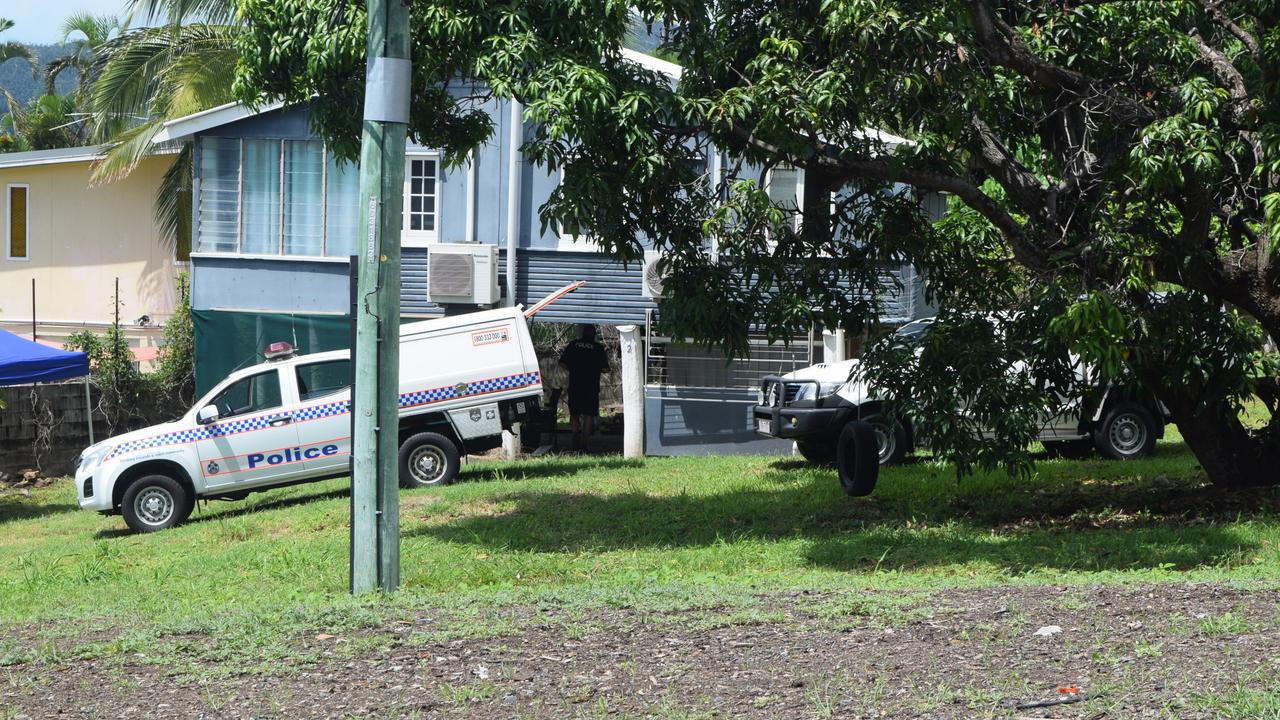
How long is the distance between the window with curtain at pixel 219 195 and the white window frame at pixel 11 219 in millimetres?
7066

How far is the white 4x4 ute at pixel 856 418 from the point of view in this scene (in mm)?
14492

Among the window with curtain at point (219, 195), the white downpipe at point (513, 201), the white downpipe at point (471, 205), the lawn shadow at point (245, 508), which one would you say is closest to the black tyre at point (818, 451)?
the white downpipe at point (513, 201)

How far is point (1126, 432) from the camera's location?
15398mm

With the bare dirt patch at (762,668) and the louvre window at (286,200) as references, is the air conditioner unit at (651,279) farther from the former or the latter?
the bare dirt patch at (762,668)

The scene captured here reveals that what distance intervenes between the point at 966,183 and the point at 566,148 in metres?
3.22

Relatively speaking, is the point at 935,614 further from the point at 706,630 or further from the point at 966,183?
the point at 966,183

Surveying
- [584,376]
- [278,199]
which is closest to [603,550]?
[584,376]

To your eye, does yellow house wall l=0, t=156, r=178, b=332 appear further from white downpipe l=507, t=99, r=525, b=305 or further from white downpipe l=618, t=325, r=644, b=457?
white downpipe l=618, t=325, r=644, b=457

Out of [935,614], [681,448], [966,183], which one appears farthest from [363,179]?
[681,448]

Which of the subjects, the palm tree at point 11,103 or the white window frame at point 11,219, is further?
the palm tree at point 11,103

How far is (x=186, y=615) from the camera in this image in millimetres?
7199

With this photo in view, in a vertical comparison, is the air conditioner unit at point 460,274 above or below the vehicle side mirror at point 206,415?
above

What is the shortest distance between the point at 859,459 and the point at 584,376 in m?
7.26

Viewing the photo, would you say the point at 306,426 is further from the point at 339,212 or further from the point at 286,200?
the point at 286,200
